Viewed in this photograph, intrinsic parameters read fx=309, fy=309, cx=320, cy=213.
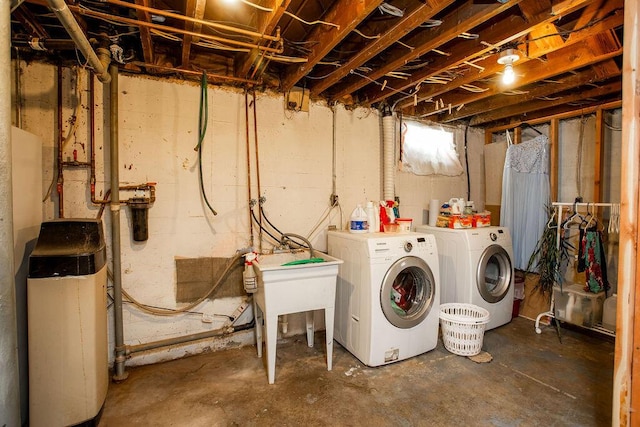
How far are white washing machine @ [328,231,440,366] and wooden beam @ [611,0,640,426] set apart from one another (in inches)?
46.9

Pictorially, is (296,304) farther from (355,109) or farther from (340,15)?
(355,109)

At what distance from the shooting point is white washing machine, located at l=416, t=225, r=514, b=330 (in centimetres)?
276

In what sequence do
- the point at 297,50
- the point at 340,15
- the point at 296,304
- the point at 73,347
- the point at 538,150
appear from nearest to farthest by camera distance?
1. the point at 73,347
2. the point at 340,15
3. the point at 296,304
4. the point at 297,50
5. the point at 538,150

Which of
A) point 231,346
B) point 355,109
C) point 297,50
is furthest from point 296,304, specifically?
point 355,109

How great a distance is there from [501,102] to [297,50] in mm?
2110

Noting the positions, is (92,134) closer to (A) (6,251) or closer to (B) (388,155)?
(A) (6,251)

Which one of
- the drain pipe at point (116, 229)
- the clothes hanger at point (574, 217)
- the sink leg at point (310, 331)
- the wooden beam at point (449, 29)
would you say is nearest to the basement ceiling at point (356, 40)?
the wooden beam at point (449, 29)

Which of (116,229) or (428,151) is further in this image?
(428,151)

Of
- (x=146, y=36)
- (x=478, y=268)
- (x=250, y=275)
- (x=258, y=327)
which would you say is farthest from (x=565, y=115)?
(x=146, y=36)

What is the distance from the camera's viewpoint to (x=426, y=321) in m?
2.43

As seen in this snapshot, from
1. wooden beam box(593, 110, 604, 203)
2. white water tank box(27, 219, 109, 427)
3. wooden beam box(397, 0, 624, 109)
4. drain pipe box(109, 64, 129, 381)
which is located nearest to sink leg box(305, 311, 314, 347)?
drain pipe box(109, 64, 129, 381)

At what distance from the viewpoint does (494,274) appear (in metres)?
3.14

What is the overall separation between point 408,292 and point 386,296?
0.47 metres

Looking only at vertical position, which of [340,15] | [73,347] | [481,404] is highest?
[340,15]
